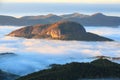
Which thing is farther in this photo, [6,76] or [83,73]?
[6,76]

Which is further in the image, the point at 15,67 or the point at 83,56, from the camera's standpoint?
the point at 83,56

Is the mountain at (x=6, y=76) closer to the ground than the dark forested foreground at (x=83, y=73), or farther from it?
closer to the ground

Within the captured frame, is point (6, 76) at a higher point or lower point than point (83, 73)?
lower

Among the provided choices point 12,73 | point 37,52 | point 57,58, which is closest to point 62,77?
point 12,73

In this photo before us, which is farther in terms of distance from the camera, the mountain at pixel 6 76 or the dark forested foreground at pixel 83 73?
the mountain at pixel 6 76

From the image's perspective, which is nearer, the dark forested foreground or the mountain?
the dark forested foreground

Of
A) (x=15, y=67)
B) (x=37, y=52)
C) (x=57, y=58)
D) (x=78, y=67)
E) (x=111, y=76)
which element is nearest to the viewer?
(x=111, y=76)

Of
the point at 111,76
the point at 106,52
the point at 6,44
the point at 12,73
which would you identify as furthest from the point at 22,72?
the point at 6,44

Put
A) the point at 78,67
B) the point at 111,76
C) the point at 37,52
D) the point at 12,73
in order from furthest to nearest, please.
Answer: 1. the point at 37,52
2. the point at 12,73
3. the point at 78,67
4. the point at 111,76

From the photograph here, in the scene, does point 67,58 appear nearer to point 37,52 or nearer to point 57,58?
point 57,58

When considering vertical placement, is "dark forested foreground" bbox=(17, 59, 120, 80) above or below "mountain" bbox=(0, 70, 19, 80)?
above
